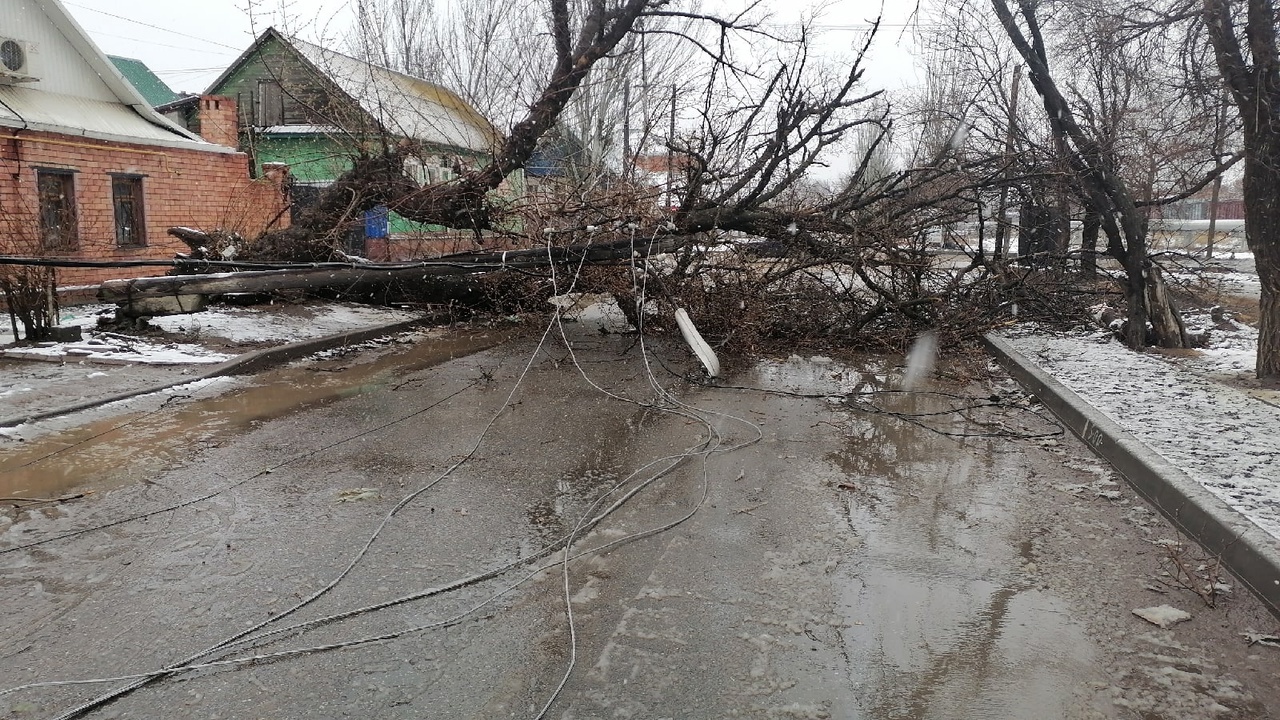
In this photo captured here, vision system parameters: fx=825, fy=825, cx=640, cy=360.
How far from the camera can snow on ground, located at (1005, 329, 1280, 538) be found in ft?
14.7

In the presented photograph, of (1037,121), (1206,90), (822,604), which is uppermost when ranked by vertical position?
(1037,121)

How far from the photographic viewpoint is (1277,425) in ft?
18.5

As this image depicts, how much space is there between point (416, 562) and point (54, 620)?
1.38 metres

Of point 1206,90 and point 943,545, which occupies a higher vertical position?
point 1206,90

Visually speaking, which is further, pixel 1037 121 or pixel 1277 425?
pixel 1037 121

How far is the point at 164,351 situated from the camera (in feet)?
28.0

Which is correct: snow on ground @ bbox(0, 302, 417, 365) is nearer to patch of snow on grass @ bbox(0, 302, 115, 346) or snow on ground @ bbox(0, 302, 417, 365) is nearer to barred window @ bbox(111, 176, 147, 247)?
patch of snow on grass @ bbox(0, 302, 115, 346)

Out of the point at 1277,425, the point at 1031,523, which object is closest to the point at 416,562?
the point at 1031,523

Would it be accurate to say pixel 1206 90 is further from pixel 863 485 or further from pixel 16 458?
pixel 16 458

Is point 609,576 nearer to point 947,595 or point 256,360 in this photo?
point 947,595

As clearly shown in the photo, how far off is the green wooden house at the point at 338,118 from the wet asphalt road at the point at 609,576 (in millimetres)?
6312

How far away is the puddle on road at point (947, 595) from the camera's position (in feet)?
9.24

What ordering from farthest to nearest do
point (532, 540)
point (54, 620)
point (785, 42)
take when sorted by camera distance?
point (785, 42) → point (532, 540) → point (54, 620)

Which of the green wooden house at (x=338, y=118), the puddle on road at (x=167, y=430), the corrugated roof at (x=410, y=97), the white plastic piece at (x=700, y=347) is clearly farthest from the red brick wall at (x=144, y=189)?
the white plastic piece at (x=700, y=347)
